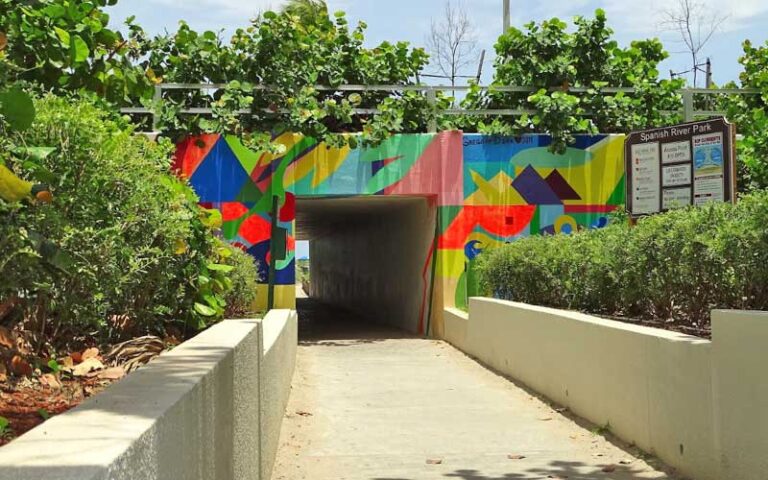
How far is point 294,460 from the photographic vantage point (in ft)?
22.0

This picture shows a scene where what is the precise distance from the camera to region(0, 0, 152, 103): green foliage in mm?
4059

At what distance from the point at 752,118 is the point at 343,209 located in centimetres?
937

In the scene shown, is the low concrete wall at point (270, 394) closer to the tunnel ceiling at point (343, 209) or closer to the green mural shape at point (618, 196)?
the tunnel ceiling at point (343, 209)

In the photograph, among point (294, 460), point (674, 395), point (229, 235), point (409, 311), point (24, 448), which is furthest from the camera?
point (409, 311)

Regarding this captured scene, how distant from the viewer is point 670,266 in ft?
25.5

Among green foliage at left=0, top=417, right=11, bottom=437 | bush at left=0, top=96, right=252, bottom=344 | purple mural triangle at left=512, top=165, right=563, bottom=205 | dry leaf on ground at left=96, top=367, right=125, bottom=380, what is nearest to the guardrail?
purple mural triangle at left=512, top=165, right=563, bottom=205

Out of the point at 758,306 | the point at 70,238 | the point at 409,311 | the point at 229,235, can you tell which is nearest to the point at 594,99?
the point at 409,311

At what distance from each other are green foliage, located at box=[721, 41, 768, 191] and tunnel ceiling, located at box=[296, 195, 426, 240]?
256 inches

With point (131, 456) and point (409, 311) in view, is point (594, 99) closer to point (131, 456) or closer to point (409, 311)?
point (409, 311)

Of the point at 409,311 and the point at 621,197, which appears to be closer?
the point at 621,197

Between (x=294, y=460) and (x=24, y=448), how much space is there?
495cm

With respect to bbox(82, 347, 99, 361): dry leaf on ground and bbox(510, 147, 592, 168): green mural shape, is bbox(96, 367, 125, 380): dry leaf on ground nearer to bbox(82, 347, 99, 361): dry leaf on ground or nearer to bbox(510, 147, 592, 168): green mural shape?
bbox(82, 347, 99, 361): dry leaf on ground

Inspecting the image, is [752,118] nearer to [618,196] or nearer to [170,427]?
[618,196]

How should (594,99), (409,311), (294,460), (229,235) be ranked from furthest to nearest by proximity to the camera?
(409,311)
(594,99)
(229,235)
(294,460)
